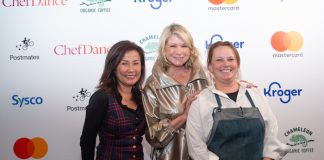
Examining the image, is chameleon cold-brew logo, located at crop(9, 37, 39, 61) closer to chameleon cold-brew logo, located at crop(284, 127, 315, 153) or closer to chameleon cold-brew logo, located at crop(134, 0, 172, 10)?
chameleon cold-brew logo, located at crop(134, 0, 172, 10)

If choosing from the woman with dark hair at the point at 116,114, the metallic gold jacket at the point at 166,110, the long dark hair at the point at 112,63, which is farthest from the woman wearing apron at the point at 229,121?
the long dark hair at the point at 112,63

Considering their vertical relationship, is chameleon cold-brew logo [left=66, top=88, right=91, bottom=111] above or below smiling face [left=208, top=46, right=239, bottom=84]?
below

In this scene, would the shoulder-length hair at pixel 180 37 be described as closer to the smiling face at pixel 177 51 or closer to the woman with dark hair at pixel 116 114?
the smiling face at pixel 177 51

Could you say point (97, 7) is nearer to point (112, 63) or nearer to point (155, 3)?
point (155, 3)

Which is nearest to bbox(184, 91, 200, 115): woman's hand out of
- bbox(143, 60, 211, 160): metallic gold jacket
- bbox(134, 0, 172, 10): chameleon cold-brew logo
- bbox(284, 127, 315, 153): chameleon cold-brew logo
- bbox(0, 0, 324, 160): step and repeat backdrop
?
bbox(143, 60, 211, 160): metallic gold jacket

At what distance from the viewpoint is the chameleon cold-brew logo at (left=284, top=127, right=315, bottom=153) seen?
3154 millimetres

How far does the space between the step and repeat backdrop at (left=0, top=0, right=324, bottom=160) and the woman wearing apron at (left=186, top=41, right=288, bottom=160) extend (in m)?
1.15

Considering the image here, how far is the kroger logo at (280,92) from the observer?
313 centimetres

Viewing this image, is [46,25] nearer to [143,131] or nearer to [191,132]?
[143,131]

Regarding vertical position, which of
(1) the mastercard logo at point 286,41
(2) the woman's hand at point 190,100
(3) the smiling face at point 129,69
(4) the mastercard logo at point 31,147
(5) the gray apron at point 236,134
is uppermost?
(1) the mastercard logo at point 286,41

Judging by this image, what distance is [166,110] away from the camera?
82.9 inches

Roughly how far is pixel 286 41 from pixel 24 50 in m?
2.50

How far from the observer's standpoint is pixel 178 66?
223cm

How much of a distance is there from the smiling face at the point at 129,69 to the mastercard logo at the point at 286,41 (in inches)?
64.9
